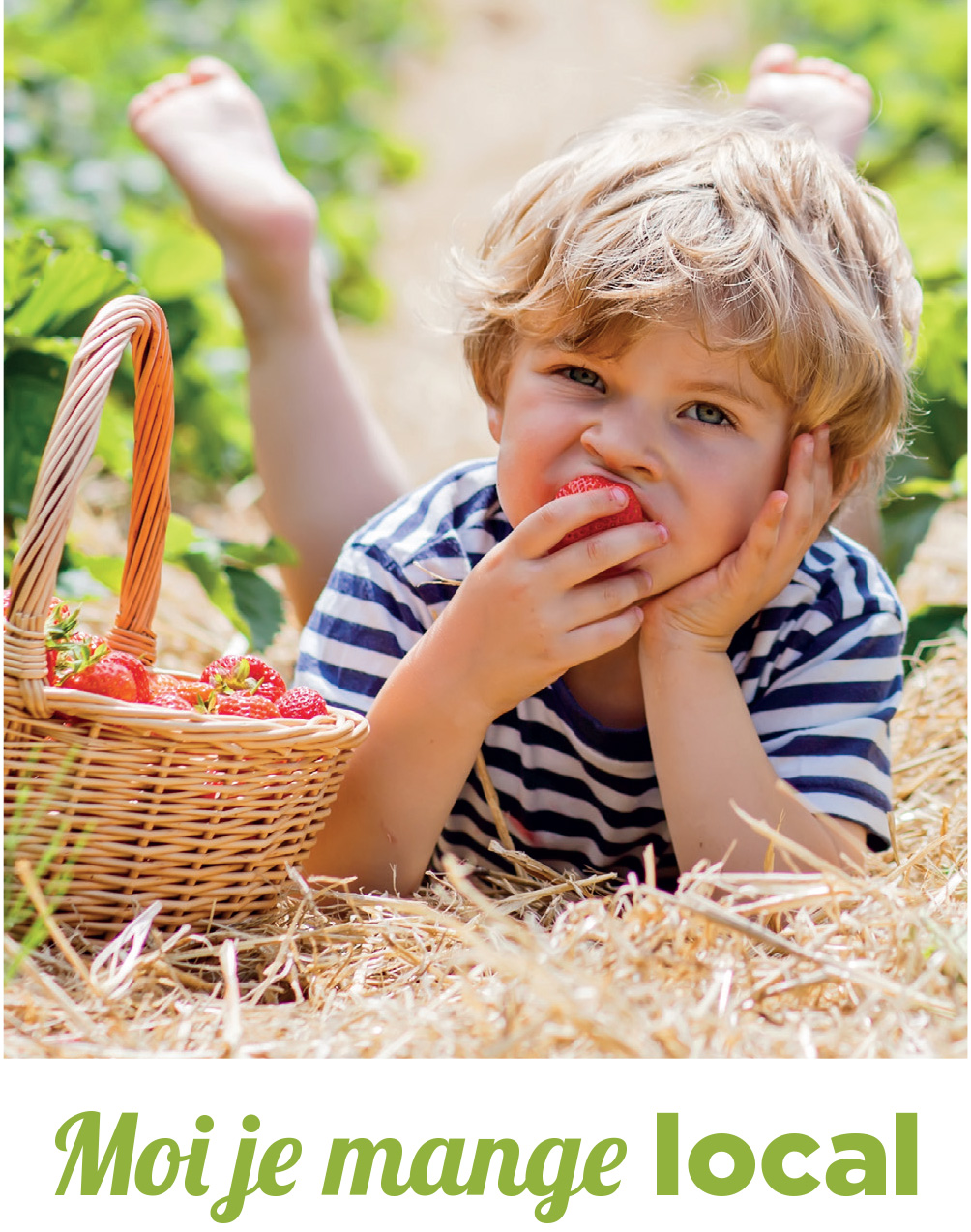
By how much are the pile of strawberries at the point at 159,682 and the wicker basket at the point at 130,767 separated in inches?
2.2

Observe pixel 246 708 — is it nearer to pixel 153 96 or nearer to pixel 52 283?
pixel 52 283

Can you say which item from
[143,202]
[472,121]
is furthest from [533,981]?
[472,121]

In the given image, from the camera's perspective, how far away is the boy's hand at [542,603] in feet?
4.20

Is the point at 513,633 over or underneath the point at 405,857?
over

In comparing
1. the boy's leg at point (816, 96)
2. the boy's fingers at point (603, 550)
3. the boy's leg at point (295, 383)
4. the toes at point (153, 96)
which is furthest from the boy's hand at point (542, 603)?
the toes at point (153, 96)

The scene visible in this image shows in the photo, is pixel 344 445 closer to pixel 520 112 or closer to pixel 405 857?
pixel 405 857

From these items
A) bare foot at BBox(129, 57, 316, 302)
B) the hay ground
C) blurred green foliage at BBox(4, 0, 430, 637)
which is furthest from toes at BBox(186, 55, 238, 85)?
the hay ground

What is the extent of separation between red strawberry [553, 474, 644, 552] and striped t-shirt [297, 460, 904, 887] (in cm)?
31

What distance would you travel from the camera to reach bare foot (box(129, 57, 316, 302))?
2.06 metres

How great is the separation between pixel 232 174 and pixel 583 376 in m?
1.00

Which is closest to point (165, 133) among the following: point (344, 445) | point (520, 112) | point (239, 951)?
point (344, 445)

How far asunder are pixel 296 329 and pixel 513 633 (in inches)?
36.4

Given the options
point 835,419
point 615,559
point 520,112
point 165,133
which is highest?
point 520,112

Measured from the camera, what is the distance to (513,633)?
1321mm
